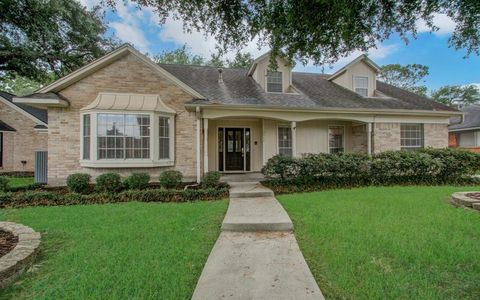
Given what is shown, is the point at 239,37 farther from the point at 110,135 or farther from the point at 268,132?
the point at 268,132

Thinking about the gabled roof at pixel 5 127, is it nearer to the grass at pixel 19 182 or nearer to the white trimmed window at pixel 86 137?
the grass at pixel 19 182

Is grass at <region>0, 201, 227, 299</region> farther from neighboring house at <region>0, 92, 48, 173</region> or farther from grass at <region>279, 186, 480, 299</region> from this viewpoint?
neighboring house at <region>0, 92, 48, 173</region>

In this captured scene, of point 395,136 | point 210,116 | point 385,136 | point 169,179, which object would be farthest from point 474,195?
point 169,179

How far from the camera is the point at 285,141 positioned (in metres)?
12.5

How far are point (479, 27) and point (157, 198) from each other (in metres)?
8.02

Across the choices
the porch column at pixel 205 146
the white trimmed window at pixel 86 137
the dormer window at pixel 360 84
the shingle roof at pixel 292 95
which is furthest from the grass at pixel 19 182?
the dormer window at pixel 360 84

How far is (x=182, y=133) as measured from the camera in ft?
32.2

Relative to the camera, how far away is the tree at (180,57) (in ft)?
98.3

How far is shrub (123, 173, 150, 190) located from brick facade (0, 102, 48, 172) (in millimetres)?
10661

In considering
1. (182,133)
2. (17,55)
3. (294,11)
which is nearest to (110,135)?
(182,133)

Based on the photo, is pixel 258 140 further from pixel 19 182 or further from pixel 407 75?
pixel 407 75

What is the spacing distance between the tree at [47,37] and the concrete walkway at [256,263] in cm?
1713

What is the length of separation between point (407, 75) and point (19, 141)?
39546 millimetres

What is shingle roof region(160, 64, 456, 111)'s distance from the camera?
1104 cm
